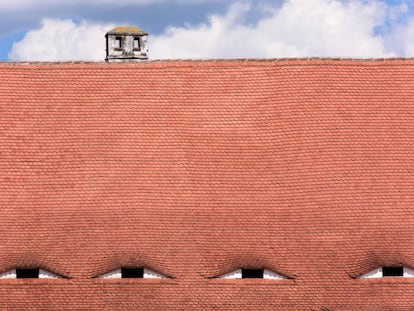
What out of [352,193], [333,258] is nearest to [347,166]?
[352,193]

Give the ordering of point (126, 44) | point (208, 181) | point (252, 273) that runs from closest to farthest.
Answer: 1. point (252, 273)
2. point (208, 181)
3. point (126, 44)

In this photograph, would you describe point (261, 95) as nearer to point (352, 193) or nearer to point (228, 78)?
point (228, 78)

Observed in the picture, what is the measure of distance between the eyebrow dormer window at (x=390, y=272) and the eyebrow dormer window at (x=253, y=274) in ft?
7.44

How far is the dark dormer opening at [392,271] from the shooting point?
2952cm

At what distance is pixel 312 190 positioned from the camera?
30.7 m

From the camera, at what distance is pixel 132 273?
95.9ft

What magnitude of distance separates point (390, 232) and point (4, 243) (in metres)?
10.0

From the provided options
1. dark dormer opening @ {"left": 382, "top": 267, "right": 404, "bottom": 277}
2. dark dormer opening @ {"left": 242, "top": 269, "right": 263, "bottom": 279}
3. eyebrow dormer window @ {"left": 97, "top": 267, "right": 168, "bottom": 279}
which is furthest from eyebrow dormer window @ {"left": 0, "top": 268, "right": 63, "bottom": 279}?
dark dormer opening @ {"left": 382, "top": 267, "right": 404, "bottom": 277}

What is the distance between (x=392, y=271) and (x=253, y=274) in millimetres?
3602

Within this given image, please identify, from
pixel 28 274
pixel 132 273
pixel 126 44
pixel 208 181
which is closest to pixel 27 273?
pixel 28 274

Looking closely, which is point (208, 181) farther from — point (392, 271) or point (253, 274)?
point (392, 271)

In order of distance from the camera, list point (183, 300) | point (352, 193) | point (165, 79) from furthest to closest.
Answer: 1. point (165, 79)
2. point (352, 193)
3. point (183, 300)

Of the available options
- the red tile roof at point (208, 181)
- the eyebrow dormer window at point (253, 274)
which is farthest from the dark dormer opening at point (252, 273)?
the red tile roof at point (208, 181)

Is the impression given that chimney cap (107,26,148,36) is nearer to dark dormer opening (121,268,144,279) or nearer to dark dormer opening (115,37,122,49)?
dark dormer opening (115,37,122,49)
